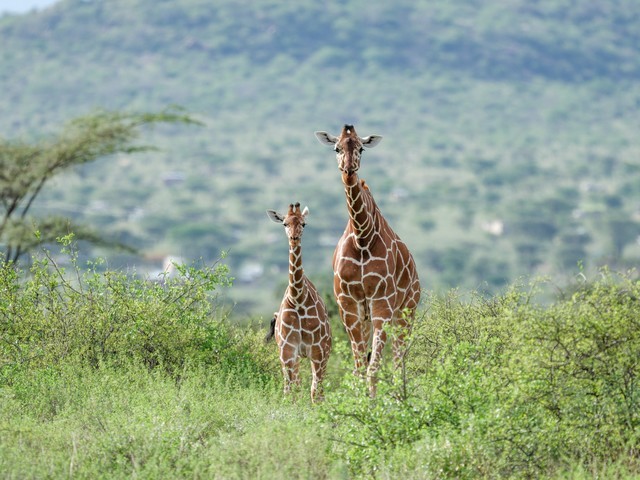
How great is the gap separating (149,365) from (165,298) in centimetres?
94

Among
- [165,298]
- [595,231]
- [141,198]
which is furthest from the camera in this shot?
[141,198]

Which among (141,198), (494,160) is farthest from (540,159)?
(141,198)

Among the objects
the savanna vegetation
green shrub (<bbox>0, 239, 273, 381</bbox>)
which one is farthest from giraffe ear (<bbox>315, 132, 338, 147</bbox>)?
green shrub (<bbox>0, 239, 273, 381</bbox>)

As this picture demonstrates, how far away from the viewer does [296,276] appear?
11703 millimetres

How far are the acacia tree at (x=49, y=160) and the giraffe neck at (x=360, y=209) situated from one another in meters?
18.4

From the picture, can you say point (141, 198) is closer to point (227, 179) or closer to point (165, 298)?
point (227, 179)

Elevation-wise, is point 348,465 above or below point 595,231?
below

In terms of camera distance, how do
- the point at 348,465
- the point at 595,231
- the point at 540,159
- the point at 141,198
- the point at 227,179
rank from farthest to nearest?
the point at 540,159
the point at 227,179
the point at 141,198
the point at 595,231
the point at 348,465

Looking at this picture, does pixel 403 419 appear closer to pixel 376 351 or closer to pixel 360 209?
pixel 376 351

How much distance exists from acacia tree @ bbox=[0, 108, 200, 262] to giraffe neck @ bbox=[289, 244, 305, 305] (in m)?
17.4

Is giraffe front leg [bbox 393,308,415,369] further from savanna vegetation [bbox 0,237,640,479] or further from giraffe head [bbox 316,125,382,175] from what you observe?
giraffe head [bbox 316,125,382,175]

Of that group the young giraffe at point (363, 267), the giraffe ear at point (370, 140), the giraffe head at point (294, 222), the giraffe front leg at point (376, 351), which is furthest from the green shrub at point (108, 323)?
the giraffe ear at point (370, 140)

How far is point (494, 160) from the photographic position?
606 feet

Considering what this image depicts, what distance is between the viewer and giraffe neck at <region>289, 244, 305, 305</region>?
38.0 feet
